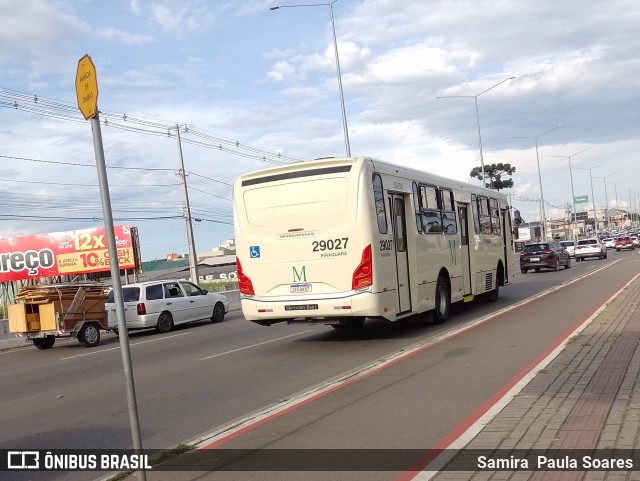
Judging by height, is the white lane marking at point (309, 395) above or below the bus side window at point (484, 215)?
below

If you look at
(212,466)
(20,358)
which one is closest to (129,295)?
(20,358)

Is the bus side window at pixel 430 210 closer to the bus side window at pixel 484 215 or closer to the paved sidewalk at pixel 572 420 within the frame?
the bus side window at pixel 484 215

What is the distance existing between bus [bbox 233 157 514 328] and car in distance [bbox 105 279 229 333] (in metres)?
7.93

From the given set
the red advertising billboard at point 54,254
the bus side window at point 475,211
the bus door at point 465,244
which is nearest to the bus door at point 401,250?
the bus door at point 465,244

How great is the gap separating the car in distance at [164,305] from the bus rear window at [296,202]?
8.04 m

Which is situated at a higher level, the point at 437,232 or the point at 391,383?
the point at 437,232

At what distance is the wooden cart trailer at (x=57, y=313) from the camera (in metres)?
18.6

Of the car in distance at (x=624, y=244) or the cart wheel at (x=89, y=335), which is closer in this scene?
the cart wheel at (x=89, y=335)

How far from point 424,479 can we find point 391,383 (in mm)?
3941

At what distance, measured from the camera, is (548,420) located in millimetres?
6449

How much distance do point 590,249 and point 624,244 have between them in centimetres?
1981

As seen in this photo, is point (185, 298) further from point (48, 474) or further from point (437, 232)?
point (48, 474)

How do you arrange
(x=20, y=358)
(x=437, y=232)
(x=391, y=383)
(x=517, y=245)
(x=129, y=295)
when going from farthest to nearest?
(x=517, y=245) < (x=129, y=295) < (x=20, y=358) < (x=437, y=232) < (x=391, y=383)

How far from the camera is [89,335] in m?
19.0
